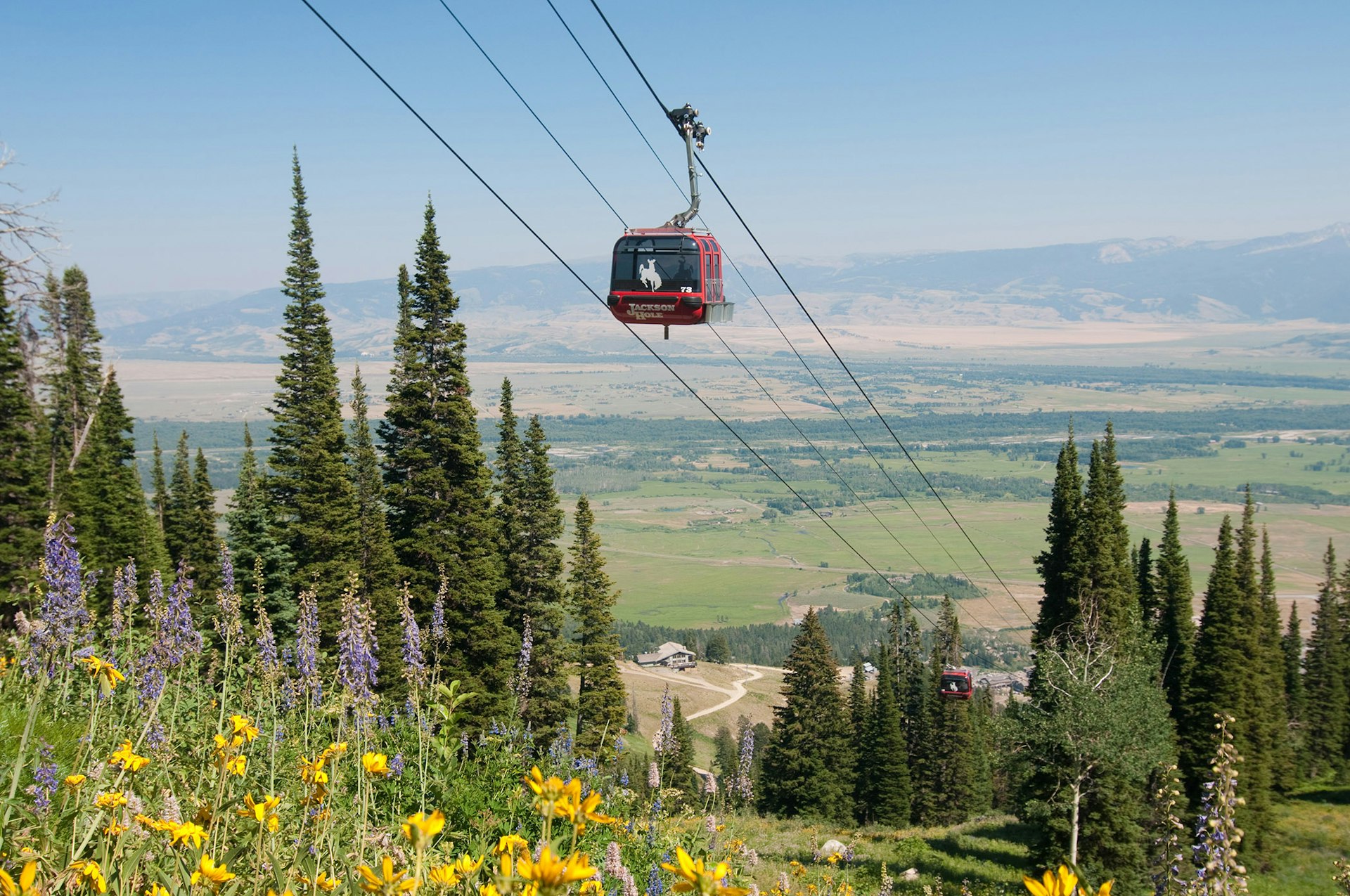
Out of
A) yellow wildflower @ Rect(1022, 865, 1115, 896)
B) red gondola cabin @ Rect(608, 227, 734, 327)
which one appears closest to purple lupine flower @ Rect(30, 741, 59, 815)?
yellow wildflower @ Rect(1022, 865, 1115, 896)

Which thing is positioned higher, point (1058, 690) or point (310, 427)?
point (310, 427)

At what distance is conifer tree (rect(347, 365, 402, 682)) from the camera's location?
1199 inches

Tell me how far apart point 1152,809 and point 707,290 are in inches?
1113

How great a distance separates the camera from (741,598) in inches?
7584

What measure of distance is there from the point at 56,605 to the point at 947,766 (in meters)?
60.8

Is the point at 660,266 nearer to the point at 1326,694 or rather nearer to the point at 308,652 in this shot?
the point at 308,652

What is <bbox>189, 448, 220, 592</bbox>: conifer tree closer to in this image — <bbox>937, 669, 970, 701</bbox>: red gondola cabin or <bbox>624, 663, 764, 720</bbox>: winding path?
<bbox>937, 669, 970, 701</bbox>: red gondola cabin

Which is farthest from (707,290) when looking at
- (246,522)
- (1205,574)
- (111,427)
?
(1205,574)

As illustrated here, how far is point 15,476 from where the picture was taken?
27422 millimetres

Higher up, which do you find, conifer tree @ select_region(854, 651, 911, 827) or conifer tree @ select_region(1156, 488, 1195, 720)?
conifer tree @ select_region(1156, 488, 1195, 720)

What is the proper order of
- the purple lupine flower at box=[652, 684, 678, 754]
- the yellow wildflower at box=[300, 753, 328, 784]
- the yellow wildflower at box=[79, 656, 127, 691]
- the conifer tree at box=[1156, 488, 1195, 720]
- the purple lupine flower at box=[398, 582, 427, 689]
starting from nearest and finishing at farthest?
the yellow wildflower at box=[300, 753, 328, 784], the yellow wildflower at box=[79, 656, 127, 691], the purple lupine flower at box=[398, 582, 427, 689], the purple lupine flower at box=[652, 684, 678, 754], the conifer tree at box=[1156, 488, 1195, 720]

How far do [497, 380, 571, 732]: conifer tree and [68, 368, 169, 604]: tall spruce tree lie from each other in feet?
38.5

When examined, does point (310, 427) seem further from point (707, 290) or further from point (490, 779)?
point (490, 779)

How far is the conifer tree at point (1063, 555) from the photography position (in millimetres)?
40656
